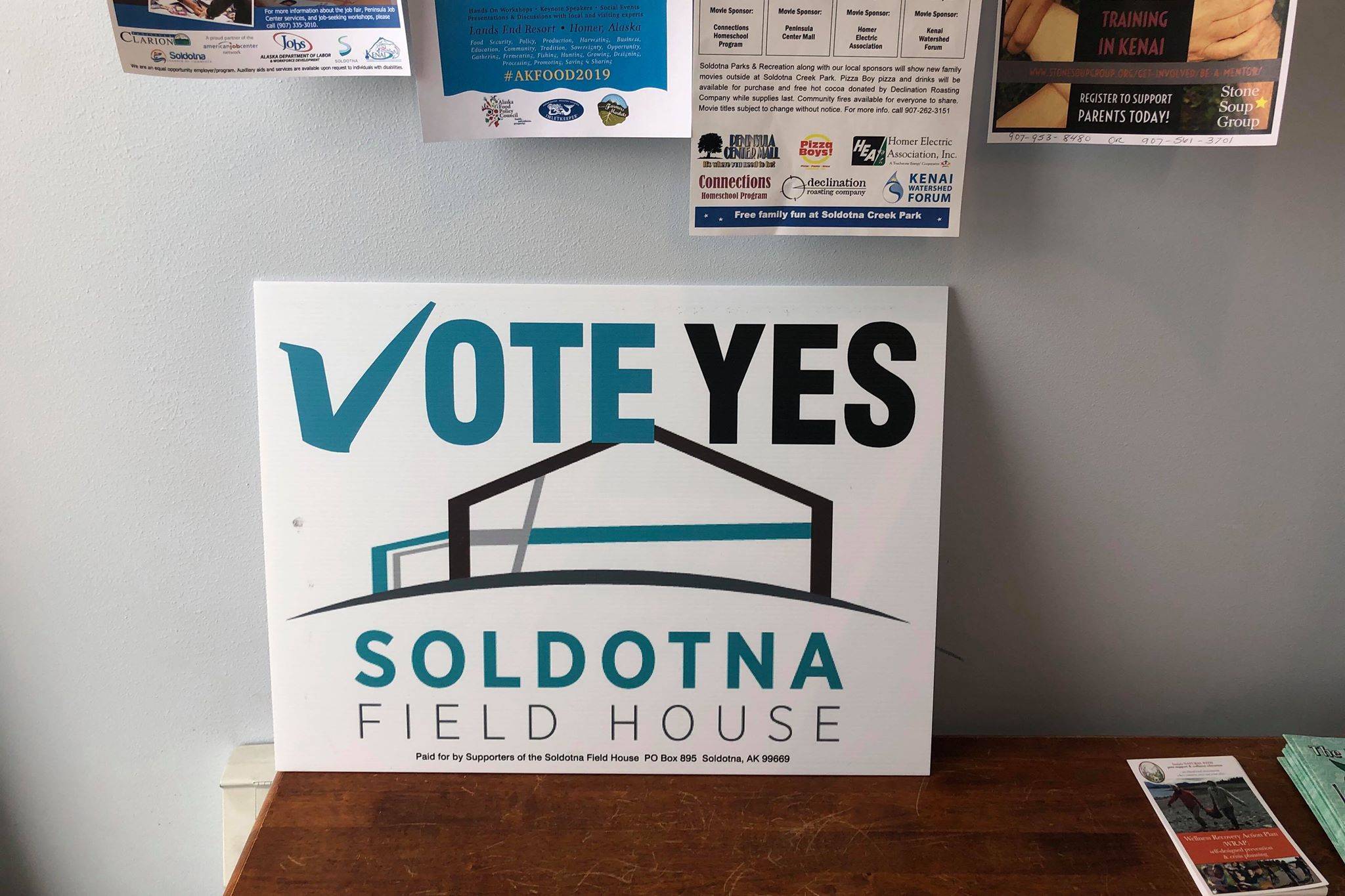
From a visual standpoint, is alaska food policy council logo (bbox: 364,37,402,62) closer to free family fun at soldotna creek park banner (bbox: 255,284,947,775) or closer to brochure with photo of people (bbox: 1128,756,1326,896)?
free family fun at soldotna creek park banner (bbox: 255,284,947,775)

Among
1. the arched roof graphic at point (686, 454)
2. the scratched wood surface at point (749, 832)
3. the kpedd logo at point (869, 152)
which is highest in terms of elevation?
the kpedd logo at point (869, 152)

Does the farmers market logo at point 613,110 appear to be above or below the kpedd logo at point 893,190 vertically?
above

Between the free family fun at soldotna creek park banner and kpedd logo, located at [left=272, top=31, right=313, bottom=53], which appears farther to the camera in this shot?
the free family fun at soldotna creek park banner

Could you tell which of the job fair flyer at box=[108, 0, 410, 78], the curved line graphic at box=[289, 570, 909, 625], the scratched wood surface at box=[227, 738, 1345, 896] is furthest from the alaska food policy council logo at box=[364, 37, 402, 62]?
the scratched wood surface at box=[227, 738, 1345, 896]

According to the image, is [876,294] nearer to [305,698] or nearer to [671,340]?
[671,340]

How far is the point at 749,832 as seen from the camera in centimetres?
98

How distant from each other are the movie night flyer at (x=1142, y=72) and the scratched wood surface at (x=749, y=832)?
0.74 m

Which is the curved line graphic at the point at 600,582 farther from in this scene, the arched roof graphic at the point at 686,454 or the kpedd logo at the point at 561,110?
the kpedd logo at the point at 561,110

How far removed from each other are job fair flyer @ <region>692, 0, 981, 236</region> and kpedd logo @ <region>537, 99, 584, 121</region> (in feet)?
0.42

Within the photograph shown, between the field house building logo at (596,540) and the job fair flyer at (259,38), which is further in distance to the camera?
the field house building logo at (596,540)

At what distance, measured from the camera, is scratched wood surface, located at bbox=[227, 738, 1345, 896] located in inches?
36.3

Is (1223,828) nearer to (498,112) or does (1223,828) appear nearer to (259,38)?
(498,112)

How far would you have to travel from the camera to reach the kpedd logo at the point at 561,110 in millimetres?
957

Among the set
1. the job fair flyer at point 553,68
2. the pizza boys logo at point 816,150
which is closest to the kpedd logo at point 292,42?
the job fair flyer at point 553,68
